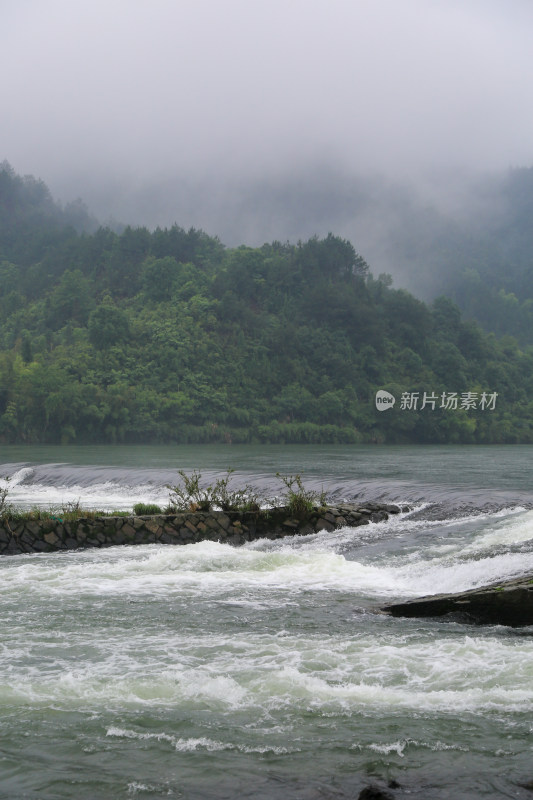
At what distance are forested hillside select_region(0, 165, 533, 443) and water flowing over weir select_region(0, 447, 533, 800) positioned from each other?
5253cm

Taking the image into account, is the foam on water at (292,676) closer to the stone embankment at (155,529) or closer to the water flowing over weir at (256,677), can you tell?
the water flowing over weir at (256,677)

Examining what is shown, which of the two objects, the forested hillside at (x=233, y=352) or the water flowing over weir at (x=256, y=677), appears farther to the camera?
the forested hillside at (x=233, y=352)

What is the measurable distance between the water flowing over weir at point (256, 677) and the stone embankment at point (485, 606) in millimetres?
255

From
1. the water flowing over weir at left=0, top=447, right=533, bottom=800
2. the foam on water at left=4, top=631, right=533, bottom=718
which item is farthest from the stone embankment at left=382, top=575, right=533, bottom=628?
the foam on water at left=4, top=631, right=533, bottom=718

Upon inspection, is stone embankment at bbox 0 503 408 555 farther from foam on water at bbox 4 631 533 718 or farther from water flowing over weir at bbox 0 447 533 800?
foam on water at bbox 4 631 533 718

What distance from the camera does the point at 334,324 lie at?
8544 cm

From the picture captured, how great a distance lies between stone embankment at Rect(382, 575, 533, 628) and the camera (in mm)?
8695

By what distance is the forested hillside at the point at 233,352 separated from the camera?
6725cm

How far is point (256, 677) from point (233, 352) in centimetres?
7229

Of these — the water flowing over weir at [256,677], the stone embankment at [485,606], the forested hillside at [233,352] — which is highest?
the forested hillside at [233,352]

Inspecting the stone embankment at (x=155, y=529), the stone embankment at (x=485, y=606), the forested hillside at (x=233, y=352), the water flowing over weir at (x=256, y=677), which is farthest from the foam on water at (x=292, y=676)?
the forested hillside at (x=233, y=352)

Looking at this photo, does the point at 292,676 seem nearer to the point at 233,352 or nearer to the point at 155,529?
the point at 155,529

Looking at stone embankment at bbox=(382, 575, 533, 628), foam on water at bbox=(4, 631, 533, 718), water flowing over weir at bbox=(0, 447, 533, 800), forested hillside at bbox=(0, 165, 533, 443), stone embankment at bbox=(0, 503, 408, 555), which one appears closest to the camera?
water flowing over weir at bbox=(0, 447, 533, 800)

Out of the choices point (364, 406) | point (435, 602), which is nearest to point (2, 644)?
point (435, 602)
